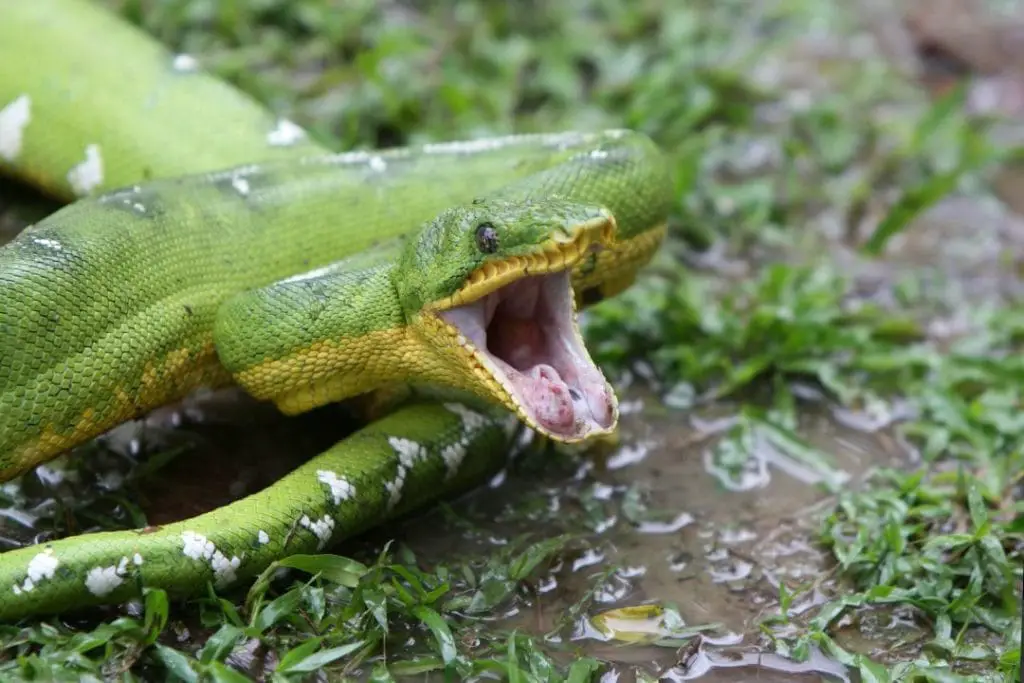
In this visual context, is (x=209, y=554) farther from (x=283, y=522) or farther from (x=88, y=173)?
(x=88, y=173)

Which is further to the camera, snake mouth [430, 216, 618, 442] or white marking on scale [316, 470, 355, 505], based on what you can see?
white marking on scale [316, 470, 355, 505]

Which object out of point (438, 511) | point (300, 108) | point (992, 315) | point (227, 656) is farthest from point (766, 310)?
point (227, 656)

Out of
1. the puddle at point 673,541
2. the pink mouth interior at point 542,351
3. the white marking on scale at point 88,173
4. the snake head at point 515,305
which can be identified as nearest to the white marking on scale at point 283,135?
the white marking on scale at point 88,173

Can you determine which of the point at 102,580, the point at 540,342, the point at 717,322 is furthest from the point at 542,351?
the point at 717,322

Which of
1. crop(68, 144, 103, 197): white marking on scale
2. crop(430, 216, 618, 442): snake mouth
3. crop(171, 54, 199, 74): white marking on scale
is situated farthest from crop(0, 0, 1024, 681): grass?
crop(68, 144, 103, 197): white marking on scale

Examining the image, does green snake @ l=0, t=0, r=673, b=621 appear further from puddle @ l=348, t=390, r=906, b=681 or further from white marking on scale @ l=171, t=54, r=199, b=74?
white marking on scale @ l=171, t=54, r=199, b=74

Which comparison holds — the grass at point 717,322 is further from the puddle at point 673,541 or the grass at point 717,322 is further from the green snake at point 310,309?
the green snake at point 310,309

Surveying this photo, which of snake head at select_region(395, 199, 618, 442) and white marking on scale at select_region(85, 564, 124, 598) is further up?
snake head at select_region(395, 199, 618, 442)
